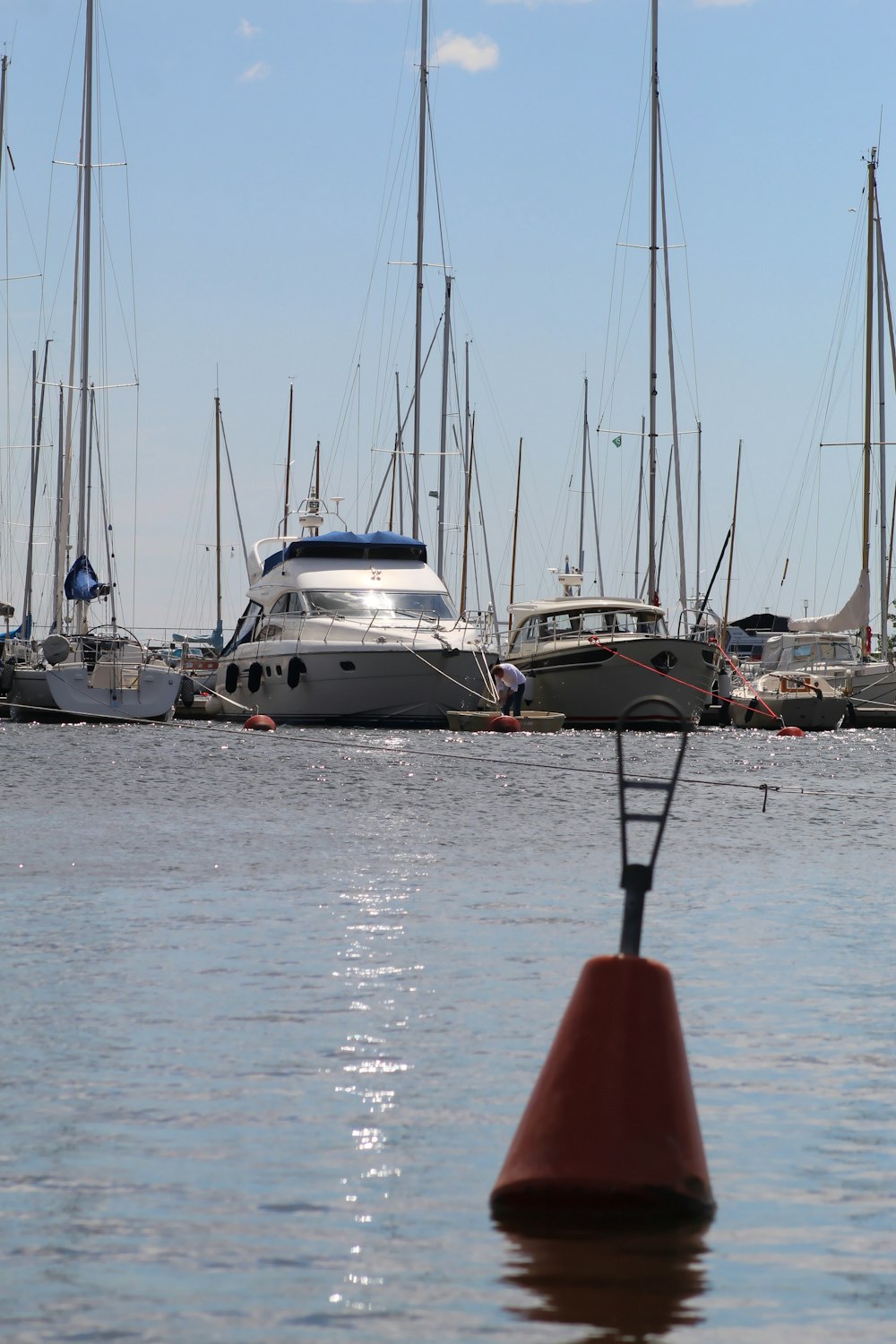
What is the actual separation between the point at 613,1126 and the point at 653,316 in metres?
43.1

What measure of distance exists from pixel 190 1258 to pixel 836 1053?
Answer: 141 inches

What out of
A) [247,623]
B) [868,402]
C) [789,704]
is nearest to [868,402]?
[868,402]

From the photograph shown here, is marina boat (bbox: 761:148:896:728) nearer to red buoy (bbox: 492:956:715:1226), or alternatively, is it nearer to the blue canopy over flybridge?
the blue canopy over flybridge

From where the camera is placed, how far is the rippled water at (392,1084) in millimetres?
4648

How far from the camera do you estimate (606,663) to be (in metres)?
39.5

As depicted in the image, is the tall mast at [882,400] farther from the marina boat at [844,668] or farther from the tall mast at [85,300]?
the tall mast at [85,300]

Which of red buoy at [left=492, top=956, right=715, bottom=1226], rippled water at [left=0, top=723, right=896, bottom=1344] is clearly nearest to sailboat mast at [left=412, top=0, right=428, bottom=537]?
rippled water at [left=0, top=723, right=896, bottom=1344]

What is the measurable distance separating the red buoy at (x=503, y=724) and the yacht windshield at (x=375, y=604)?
2.69m

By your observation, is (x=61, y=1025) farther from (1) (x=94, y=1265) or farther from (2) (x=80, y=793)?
(2) (x=80, y=793)

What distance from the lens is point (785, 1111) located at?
Answer: 661 cm

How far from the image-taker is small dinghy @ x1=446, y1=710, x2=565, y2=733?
36938 mm

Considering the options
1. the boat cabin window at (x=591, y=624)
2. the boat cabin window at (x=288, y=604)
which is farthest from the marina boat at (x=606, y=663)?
the boat cabin window at (x=288, y=604)

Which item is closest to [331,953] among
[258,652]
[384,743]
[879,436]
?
[384,743]

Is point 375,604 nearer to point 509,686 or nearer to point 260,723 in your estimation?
point 509,686
